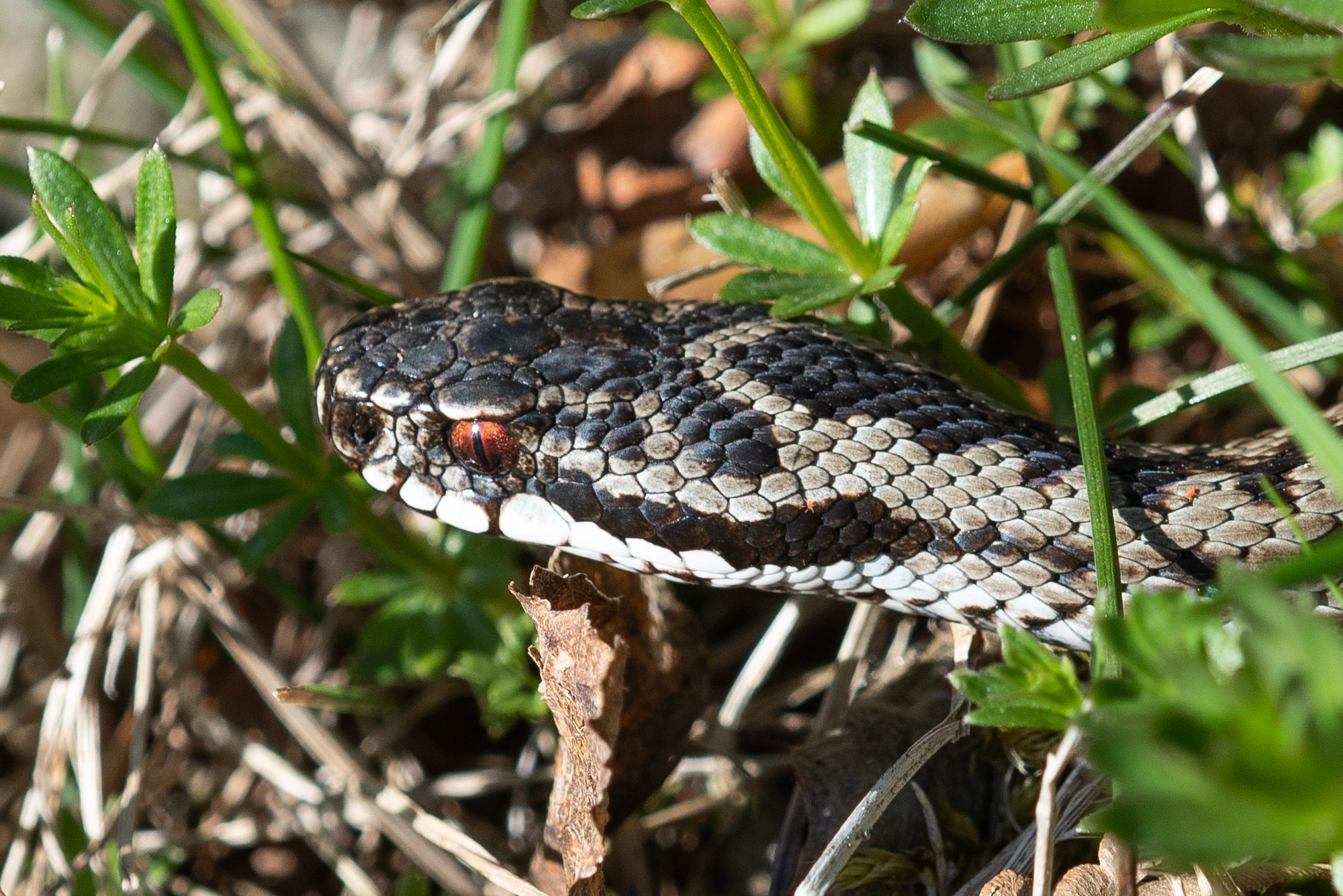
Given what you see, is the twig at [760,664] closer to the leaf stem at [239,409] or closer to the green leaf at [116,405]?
the leaf stem at [239,409]

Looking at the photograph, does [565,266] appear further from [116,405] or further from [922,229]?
[116,405]

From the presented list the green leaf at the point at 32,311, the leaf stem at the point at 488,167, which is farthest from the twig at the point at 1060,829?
the green leaf at the point at 32,311

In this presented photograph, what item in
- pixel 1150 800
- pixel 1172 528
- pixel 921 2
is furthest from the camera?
pixel 1172 528

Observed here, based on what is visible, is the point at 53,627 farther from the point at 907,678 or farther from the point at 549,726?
the point at 907,678

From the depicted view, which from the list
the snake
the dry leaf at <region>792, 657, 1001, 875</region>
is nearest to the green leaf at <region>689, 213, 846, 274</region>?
the snake

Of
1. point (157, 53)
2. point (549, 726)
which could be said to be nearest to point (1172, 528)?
point (549, 726)

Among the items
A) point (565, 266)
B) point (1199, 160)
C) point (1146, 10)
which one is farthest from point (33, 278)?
point (1199, 160)

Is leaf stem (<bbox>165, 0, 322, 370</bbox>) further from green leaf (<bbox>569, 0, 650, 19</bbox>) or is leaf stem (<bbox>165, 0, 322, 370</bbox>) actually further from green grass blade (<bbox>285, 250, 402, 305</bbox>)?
green leaf (<bbox>569, 0, 650, 19</bbox>)

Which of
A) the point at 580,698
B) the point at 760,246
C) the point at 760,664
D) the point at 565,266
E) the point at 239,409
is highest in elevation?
the point at 760,246
